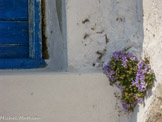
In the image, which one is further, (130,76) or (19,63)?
(19,63)

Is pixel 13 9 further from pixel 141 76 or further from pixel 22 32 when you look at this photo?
pixel 141 76

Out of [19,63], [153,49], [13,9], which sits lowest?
[19,63]

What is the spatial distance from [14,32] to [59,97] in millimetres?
679

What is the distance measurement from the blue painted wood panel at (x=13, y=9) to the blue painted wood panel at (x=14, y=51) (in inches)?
8.2

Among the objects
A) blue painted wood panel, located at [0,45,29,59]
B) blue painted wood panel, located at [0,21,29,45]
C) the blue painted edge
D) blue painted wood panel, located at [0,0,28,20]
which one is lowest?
the blue painted edge

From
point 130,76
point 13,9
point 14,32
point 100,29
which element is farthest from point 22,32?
point 130,76

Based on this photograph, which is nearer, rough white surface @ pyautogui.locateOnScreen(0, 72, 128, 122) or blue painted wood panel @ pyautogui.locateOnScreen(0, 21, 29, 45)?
rough white surface @ pyautogui.locateOnScreen(0, 72, 128, 122)

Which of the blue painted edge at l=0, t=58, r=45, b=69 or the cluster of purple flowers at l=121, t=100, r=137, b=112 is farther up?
the blue painted edge at l=0, t=58, r=45, b=69

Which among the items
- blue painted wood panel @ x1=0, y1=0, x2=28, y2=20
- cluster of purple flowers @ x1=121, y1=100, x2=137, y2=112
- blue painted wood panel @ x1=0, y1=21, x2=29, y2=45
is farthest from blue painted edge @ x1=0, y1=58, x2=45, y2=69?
cluster of purple flowers @ x1=121, y1=100, x2=137, y2=112

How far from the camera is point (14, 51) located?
2082 millimetres

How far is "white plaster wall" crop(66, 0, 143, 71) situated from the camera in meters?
1.80

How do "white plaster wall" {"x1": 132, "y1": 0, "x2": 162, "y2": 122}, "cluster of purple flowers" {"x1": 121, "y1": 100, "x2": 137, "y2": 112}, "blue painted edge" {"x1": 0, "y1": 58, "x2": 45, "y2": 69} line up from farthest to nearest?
1. "blue painted edge" {"x1": 0, "y1": 58, "x2": 45, "y2": 69}
2. "cluster of purple flowers" {"x1": 121, "y1": 100, "x2": 137, "y2": 112}
3. "white plaster wall" {"x1": 132, "y1": 0, "x2": 162, "y2": 122}

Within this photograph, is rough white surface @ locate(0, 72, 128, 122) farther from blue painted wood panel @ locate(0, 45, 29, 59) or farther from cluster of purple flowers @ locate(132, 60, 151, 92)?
blue painted wood panel @ locate(0, 45, 29, 59)

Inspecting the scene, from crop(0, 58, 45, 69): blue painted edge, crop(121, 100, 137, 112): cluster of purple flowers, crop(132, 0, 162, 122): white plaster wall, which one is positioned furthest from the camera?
crop(0, 58, 45, 69): blue painted edge
